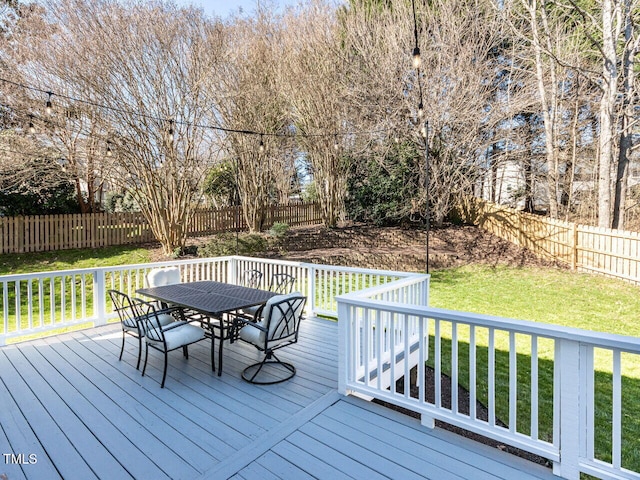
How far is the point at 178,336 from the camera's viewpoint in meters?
3.43

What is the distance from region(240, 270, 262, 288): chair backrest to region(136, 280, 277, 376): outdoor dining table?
1288 millimetres

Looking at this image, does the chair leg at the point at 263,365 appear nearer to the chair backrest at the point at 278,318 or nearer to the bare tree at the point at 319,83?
the chair backrest at the point at 278,318

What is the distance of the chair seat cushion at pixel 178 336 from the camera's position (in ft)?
10.9

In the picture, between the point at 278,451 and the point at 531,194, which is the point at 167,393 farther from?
the point at 531,194

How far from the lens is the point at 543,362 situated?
4.61 m

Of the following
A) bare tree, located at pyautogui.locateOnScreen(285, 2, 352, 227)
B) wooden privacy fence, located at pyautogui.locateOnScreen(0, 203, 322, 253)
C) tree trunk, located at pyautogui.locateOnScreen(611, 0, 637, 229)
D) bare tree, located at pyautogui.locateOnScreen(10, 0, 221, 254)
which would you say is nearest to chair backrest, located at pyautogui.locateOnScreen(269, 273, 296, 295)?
wooden privacy fence, located at pyautogui.locateOnScreen(0, 203, 322, 253)

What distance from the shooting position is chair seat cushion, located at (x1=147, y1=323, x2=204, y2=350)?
334 centimetres

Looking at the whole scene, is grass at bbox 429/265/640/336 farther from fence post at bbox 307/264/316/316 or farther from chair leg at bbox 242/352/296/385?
chair leg at bbox 242/352/296/385

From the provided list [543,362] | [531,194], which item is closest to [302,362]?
[543,362]

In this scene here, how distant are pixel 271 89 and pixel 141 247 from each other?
19.0 feet

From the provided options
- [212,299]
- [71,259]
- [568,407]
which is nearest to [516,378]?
[568,407]

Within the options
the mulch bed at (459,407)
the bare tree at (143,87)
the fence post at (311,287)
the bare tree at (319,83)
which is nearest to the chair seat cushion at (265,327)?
the mulch bed at (459,407)

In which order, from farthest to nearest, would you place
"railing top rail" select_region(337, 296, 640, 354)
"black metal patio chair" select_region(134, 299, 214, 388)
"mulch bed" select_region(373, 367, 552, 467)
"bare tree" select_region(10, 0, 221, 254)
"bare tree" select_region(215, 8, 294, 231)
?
"bare tree" select_region(215, 8, 294, 231), "bare tree" select_region(10, 0, 221, 254), "mulch bed" select_region(373, 367, 552, 467), "black metal patio chair" select_region(134, 299, 214, 388), "railing top rail" select_region(337, 296, 640, 354)

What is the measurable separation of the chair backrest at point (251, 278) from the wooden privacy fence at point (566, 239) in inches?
292
